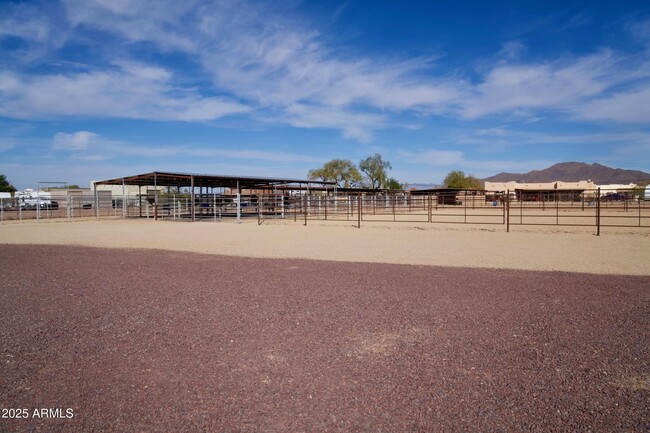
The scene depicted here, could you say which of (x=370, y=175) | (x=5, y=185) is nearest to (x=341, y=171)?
(x=370, y=175)

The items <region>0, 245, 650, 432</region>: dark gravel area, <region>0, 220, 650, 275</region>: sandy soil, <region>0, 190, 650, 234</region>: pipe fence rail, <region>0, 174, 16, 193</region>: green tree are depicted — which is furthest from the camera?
<region>0, 174, 16, 193</region>: green tree

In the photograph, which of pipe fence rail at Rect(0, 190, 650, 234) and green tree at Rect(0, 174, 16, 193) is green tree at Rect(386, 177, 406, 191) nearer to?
pipe fence rail at Rect(0, 190, 650, 234)

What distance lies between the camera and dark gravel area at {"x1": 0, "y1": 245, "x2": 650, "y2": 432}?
119 inches

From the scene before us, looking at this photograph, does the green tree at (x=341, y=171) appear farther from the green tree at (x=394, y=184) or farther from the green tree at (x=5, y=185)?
the green tree at (x=5, y=185)

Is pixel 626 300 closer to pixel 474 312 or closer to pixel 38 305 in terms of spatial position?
pixel 474 312

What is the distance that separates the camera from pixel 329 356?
411cm

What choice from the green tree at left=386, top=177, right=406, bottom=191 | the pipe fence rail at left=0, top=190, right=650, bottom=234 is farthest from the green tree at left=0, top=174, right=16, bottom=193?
the green tree at left=386, top=177, right=406, bottom=191

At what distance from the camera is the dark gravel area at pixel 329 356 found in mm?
3012

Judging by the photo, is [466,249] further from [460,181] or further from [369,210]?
[460,181]

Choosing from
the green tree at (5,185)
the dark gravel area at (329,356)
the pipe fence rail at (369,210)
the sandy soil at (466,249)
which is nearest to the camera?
the dark gravel area at (329,356)

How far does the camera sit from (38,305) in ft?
19.7

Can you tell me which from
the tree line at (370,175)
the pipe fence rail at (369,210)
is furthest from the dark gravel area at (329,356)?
the tree line at (370,175)

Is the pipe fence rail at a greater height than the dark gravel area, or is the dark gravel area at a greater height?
the pipe fence rail

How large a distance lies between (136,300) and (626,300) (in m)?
7.38
